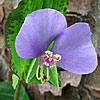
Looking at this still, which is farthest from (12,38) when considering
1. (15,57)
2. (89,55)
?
(89,55)

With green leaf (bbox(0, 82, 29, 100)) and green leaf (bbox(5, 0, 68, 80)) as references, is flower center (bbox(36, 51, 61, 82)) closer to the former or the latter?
green leaf (bbox(5, 0, 68, 80))

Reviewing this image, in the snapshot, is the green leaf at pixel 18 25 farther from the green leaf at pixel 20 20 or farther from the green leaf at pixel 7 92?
the green leaf at pixel 7 92

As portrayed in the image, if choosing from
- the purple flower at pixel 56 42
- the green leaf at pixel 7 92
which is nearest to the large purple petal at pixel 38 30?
the purple flower at pixel 56 42

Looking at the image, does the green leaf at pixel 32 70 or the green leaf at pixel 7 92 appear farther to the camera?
the green leaf at pixel 7 92

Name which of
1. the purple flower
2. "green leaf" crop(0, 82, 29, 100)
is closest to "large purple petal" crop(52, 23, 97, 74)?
the purple flower

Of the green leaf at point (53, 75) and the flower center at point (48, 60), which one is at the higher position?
the flower center at point (48, 60)
